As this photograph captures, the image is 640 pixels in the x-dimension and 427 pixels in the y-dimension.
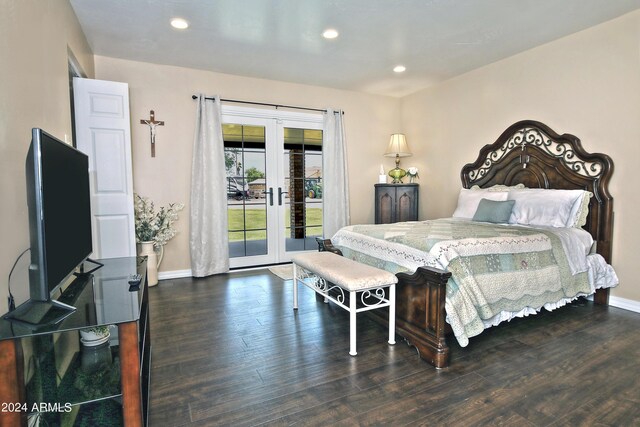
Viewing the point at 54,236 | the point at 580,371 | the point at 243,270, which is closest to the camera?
the point at 54,236

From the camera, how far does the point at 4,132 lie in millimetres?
1544

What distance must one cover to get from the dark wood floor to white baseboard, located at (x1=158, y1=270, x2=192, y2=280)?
1.32 metres

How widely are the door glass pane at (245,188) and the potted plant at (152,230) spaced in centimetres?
85

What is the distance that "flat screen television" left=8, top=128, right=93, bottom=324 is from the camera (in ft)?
4.31

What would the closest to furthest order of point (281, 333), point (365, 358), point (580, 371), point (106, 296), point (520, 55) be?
1. point (106, 296)
2. point (580, 371)
3. point (365, 358)
4. point (281, 333)
5. point (520, 55)

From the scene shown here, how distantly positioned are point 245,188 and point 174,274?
1.46 meters

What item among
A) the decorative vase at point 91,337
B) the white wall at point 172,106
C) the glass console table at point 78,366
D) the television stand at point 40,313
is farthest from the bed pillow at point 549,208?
the television stand at point 40,313

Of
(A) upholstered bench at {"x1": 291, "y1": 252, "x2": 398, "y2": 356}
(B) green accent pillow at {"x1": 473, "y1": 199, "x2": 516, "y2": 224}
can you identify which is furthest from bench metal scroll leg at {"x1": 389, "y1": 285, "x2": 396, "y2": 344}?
(B) green accent pillow at {"x1": 473, "y1": 199, "x2": 516, "y2": 224}

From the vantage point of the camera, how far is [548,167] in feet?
12.1

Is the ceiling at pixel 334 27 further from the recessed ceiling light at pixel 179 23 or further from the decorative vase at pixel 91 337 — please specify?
the decorative vase at pixel 91 337

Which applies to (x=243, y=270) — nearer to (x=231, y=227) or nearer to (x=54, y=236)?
(x=231, y=227)

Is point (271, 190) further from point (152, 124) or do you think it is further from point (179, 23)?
point (179, 23)

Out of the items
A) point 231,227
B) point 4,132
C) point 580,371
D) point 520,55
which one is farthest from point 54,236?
point 520,55

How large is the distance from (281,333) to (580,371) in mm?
1998
